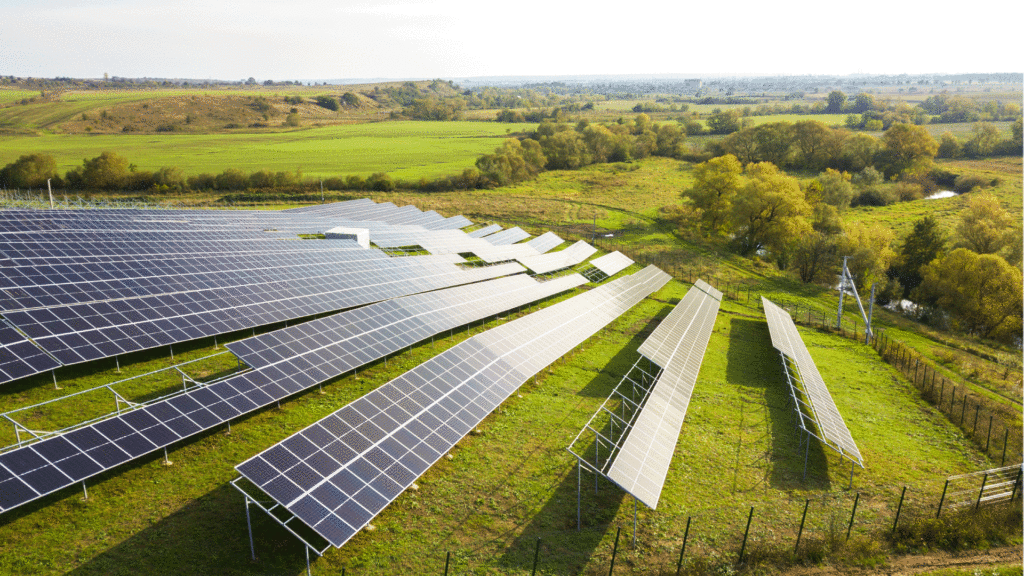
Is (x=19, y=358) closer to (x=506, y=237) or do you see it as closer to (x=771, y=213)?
(x=506, y=237)

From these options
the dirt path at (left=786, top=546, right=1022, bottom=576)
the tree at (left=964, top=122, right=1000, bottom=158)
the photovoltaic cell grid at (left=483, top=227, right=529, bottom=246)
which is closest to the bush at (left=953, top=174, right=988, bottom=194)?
the tree at (left=964, top=122, right=1000, bottom=158)

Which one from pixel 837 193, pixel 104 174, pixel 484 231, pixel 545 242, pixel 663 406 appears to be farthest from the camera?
pixel 104 174

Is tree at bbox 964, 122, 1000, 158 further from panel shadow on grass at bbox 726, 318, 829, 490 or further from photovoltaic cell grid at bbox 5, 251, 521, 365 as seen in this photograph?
photovoltaic cell grid at bbox 5, 251, 521, 365

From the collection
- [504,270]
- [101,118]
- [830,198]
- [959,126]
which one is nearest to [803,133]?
[830,198]

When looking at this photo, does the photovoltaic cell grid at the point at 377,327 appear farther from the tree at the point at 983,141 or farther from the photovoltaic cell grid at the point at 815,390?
the tree at the point at 983,141

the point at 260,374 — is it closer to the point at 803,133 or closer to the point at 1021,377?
the point at 1021,377

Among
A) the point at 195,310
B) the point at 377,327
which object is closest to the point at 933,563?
the point at 377,327

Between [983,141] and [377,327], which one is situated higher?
[983,141]
